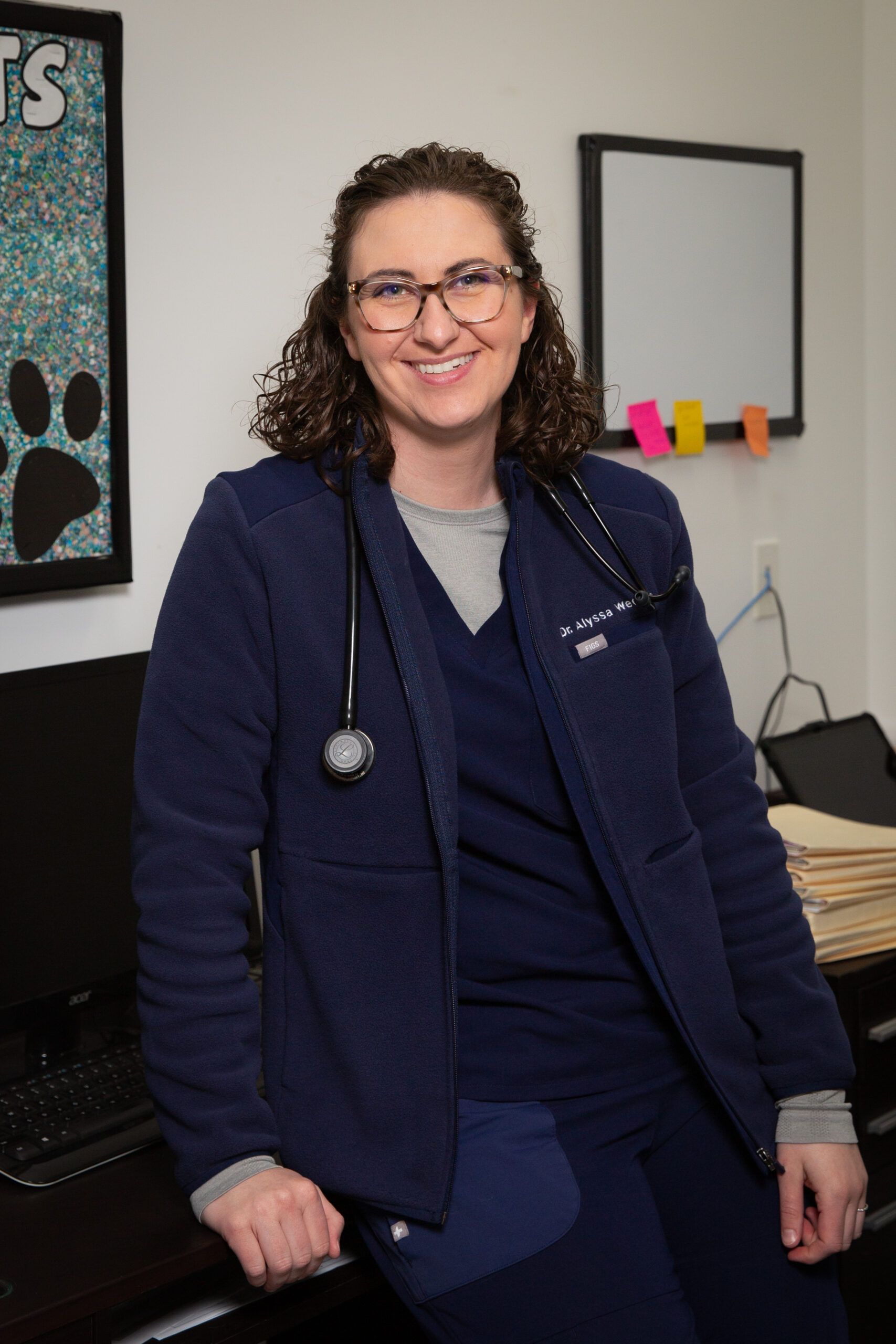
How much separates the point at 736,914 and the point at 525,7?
4.48 feet

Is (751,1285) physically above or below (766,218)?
below

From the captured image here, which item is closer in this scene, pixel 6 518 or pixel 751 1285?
pixel 751 1285

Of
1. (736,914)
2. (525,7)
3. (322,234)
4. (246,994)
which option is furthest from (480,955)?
(525,7)

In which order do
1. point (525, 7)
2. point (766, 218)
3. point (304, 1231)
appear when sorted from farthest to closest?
point (766, 218) < point (525, 7) < point (304, 1231)

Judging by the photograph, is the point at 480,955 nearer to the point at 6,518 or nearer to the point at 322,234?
the point at 6,518

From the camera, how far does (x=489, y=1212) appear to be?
112 cm

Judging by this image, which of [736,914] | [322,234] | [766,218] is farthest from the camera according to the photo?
[766,218]

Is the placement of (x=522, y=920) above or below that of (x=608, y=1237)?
above

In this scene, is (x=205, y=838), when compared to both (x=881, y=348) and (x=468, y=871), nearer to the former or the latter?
(x=468, y=871)

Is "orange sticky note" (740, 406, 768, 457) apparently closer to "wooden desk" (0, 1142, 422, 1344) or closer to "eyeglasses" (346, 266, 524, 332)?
"eyeglasses" (346, 266, 524, 332)

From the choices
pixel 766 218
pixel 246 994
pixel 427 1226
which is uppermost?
pixel 766 218

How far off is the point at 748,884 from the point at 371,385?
0.65 m

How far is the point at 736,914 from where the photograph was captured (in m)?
1.37

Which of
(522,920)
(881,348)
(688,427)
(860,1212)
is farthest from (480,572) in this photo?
(881,348)
